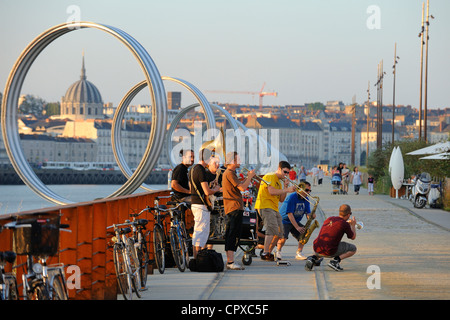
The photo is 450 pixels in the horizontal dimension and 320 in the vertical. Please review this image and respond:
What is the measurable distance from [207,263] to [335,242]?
1706 millimetres

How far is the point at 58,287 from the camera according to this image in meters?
7.18

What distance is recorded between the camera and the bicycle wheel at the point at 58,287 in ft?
23.0

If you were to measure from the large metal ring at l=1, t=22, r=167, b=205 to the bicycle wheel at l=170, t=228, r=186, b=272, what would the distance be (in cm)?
316

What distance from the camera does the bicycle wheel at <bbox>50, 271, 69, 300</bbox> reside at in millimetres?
7020

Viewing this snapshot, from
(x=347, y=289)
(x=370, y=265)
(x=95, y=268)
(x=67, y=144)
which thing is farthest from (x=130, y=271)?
(x=67, y=144)

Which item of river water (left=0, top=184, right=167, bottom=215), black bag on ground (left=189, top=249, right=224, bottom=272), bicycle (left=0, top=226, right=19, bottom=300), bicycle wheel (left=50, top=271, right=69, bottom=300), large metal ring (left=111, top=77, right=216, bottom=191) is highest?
large metal ring (left=111, top=77, right=216, bottom=191)

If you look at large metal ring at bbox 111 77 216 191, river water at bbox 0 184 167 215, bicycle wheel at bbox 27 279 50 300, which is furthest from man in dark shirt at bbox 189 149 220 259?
river water at bbox 0 184 167 215

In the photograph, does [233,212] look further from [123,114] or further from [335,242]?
[123,114]

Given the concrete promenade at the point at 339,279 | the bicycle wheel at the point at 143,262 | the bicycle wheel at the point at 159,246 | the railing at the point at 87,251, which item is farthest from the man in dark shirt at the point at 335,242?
the railing at the point at 87,251

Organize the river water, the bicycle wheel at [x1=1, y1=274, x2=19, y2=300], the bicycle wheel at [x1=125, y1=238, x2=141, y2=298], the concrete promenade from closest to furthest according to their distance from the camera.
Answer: the bicycle wheel at [x1=1, y1=274, x2=19, y2=300] < the bicycle wheel at [x1=125, y1=238, x2=141, y2=298] < the concrete promenade < the river water

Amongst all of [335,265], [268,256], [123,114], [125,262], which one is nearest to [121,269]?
[125,262]

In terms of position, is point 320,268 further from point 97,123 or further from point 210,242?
point 97,123

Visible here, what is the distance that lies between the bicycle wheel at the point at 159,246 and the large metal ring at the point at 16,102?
11.0ft

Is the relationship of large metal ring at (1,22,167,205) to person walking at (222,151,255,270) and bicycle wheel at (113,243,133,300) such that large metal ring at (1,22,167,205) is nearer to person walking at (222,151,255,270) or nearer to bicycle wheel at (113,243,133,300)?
person walking at (222,151,255,270)
